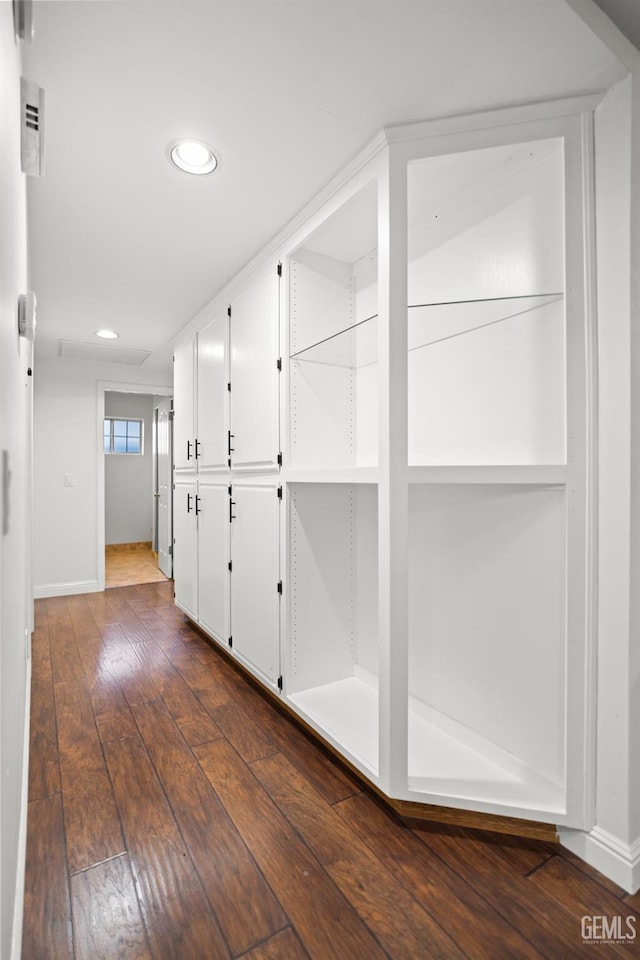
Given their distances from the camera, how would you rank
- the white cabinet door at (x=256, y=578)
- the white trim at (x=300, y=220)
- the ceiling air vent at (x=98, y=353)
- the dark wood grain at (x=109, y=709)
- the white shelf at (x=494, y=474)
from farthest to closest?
the ceiling air vent at (x=98, y=353) < the white cabinet door at (x=256, y=578) < the dark wood grain at (x=109, y=709) < the white trim at (x=300, y=220) < the white shelf at (x=494, y=474)

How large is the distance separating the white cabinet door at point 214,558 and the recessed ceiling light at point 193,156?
1.63m

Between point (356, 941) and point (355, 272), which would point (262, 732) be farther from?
point (355, 272)

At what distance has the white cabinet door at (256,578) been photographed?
2.28m

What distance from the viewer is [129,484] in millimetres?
7426

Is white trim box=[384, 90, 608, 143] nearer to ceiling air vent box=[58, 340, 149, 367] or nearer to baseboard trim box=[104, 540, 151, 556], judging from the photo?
ceiling air vent box=[58, 340, 149, 367]

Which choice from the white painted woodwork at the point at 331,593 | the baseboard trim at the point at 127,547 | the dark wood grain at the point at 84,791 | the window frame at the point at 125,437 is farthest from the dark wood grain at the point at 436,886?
the window frame at the point at 125,437

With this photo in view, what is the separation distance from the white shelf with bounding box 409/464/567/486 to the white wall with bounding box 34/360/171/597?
13.5 feet

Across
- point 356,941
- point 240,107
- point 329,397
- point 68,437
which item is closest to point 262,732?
point 356,941

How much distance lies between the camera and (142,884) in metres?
1.32

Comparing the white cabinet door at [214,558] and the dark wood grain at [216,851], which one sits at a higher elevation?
the white cabinet door at [214,558]

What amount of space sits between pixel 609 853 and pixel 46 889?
1.60 m

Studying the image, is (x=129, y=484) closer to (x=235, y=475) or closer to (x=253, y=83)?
(x=235, y=475)

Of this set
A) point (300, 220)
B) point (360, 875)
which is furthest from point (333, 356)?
point (360, 875)

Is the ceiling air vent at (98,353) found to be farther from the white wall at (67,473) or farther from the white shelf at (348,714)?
the white shelf at (348,714)
